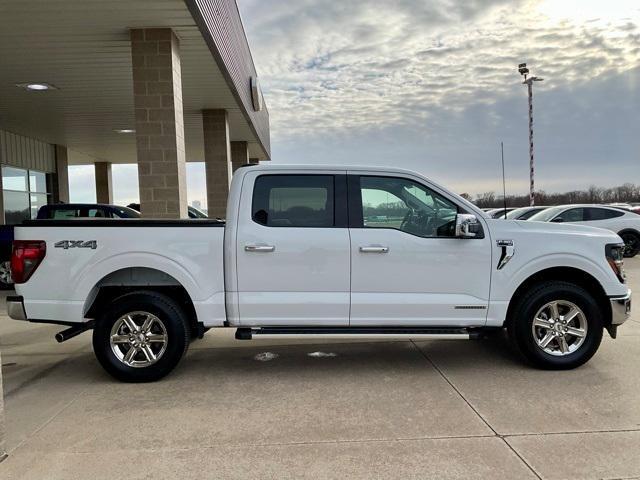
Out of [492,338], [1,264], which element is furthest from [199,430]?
[1,264]

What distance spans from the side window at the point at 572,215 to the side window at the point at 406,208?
10.2m

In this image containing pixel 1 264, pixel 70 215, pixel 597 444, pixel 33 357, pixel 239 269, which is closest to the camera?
pixel 597 444

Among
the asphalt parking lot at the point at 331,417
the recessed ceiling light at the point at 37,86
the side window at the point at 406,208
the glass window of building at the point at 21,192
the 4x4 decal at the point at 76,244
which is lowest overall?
the asphalt parking lot at the point at 331,417

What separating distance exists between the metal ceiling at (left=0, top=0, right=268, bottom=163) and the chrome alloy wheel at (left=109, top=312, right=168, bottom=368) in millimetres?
4709

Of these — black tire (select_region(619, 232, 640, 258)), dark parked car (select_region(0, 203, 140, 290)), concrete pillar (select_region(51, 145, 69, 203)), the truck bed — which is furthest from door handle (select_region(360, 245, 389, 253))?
concrete pillar (select_region(51, 145, 69, 203))

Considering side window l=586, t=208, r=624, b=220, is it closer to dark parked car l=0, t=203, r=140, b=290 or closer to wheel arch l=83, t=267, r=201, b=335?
dark parked car l=0, t=203, r=140, b=290

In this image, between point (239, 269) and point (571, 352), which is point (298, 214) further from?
point (571, 352)

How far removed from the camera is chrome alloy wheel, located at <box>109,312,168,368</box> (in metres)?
5.06

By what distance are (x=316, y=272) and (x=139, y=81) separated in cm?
540

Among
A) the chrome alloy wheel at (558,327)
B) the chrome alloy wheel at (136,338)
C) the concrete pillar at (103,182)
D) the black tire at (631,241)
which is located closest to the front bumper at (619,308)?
the chrome alloy wheel at (558,327)

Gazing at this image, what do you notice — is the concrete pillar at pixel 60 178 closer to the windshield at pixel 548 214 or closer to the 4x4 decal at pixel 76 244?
the windshield at pixel 548 214

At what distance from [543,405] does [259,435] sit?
2.33 metres

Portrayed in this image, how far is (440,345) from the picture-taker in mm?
6375

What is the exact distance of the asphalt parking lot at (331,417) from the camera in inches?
135
